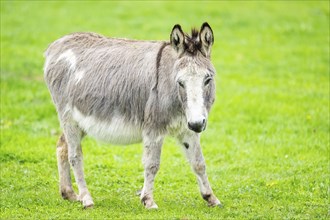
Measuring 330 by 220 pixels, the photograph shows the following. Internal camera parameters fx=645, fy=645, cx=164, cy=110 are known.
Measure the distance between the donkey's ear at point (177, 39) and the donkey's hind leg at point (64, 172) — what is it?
2356 millimetres

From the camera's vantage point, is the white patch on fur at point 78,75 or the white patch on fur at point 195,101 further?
the white patch on fur at point 78,75

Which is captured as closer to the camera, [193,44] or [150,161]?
[193,44]

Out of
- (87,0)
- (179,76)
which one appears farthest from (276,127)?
(87,0)

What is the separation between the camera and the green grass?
8.85 m

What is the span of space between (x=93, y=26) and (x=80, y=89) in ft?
44.5

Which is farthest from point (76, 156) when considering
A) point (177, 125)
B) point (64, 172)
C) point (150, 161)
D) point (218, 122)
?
point (218, 122)

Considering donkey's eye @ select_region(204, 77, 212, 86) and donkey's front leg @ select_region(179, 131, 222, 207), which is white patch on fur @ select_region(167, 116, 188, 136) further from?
donkey's eye @ select_region(204, 77, 212, 86)

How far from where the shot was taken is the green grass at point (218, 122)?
348 inches

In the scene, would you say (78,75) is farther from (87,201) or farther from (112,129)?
(87,201)

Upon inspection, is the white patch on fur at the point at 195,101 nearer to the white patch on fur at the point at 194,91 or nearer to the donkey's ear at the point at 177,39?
the white patch on fur at the point at 194,91

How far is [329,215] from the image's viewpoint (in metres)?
8.23

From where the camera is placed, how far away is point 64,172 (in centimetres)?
911

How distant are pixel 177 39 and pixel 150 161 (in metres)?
1.57

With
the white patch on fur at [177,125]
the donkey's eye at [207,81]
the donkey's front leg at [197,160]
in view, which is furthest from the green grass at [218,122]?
the donkey's eye at [207,81]
